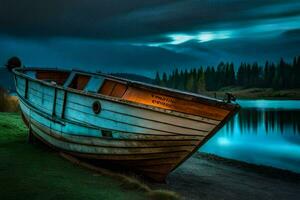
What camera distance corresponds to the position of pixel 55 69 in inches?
704

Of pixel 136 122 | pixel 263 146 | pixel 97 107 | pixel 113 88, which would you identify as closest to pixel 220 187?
pixel 136 122

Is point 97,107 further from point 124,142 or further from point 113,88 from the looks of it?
point 113,88

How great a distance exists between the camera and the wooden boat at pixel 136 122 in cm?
1030

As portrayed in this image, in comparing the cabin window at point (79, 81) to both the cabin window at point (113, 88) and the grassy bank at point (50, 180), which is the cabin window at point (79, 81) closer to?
the cabin window at point (113, 88)

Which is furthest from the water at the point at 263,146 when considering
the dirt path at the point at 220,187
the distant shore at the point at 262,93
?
the distant shore at the point at 262,93

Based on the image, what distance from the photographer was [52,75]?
1816cm

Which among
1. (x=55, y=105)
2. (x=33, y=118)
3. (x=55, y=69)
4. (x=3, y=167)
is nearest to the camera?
(x=3, y=167)

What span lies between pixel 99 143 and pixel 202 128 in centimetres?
301

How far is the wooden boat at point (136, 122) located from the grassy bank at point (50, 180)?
0.88 metres

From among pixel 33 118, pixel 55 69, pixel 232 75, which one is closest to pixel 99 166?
pixel 33 118

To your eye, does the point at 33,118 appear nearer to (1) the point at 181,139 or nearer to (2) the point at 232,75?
(1) the point at 181,139

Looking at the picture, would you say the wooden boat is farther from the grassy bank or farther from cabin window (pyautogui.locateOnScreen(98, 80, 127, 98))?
→ the grassy bank

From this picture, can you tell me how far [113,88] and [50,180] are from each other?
4.11 m

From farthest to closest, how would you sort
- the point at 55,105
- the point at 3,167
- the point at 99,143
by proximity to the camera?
the point at 55,105 → the point at 99,143 → the point at 3,167
